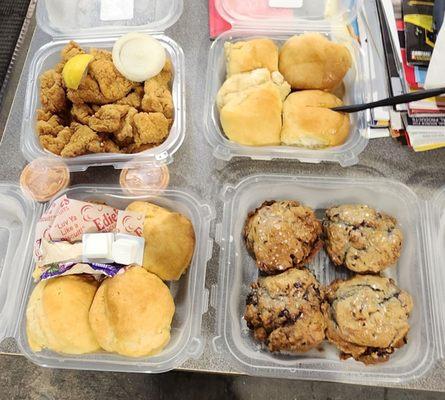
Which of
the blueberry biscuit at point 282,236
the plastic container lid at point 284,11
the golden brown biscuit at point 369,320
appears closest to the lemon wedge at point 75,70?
the plastic container lid at point 284,11

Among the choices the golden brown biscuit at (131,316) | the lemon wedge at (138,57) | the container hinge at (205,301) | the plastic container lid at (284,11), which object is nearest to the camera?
the golden brown biscuit at (131,316)

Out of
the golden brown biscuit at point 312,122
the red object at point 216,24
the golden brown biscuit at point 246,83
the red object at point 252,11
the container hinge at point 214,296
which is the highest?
the red object at point 252,11

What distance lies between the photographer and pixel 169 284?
108 cm

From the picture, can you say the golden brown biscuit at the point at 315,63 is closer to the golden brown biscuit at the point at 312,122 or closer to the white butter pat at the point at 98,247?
the golden brown biscuit at the point at 312,122

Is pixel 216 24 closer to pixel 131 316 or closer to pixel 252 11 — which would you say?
pixel 252 11

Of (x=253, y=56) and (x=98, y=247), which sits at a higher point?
(x=253, y=56)

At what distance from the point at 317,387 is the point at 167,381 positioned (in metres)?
0.44

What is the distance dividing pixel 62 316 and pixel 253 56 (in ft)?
2.39

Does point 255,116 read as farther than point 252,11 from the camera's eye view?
No

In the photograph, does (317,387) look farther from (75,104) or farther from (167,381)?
(75,104)

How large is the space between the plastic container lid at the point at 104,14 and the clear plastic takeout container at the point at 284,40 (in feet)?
0.52

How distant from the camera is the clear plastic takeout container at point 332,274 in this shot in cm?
97

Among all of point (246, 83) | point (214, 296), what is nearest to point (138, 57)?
point (246, 83)

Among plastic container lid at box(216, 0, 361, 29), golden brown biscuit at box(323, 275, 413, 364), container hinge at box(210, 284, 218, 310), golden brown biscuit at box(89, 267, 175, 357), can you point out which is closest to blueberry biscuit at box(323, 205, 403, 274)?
golden brown biscuit at box(323, 275, 413, 364)
